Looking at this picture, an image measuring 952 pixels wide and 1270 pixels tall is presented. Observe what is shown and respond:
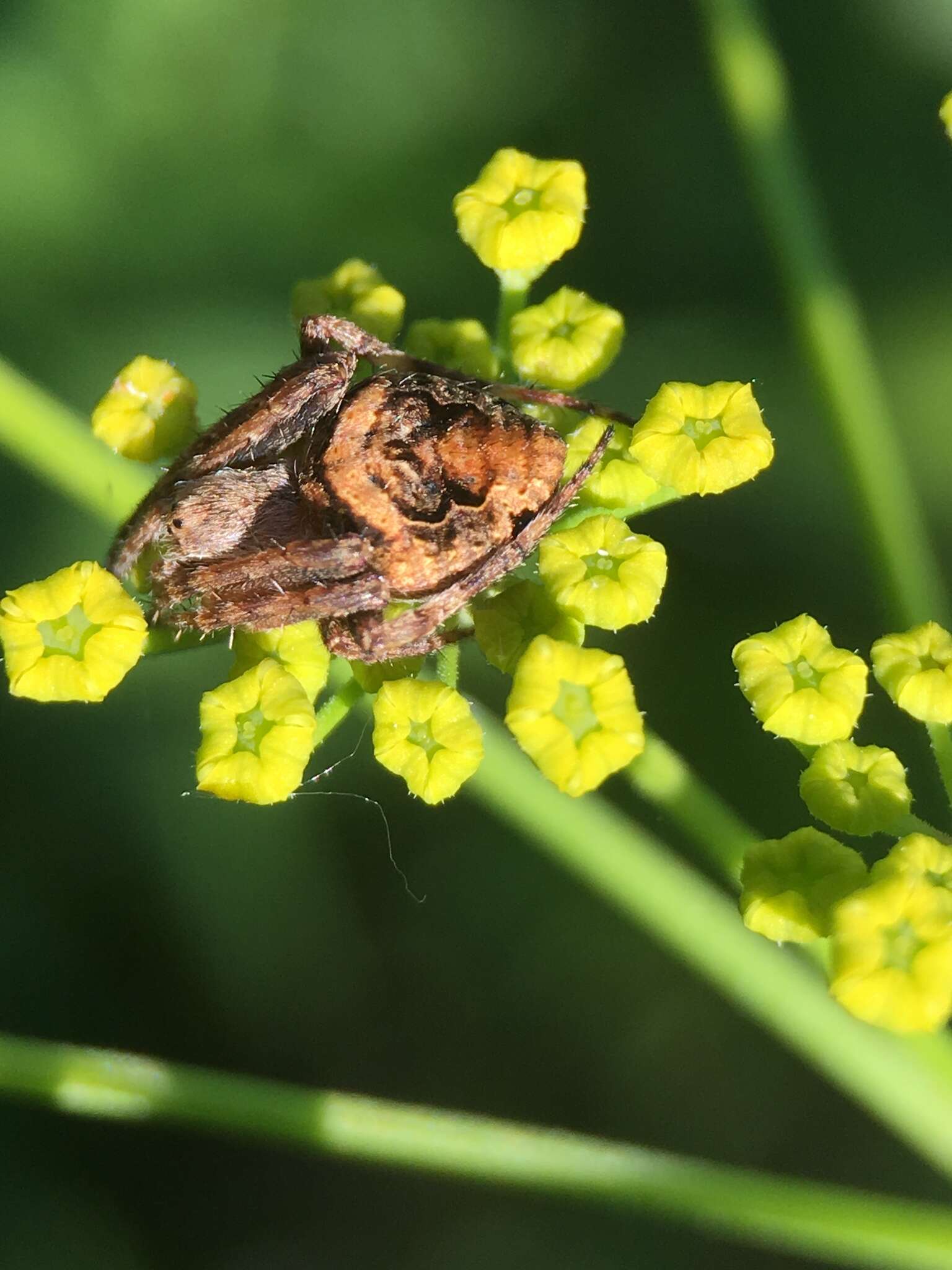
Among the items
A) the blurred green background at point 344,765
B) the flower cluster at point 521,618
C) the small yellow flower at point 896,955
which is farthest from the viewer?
the blurred green background at point 344,765

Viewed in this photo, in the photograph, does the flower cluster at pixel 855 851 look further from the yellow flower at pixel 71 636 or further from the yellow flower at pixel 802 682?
the yellow flower at pixel 71 636

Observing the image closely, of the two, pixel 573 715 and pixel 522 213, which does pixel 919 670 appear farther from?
pixel 522 213

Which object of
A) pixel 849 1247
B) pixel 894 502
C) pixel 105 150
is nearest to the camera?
pixel 849 1247

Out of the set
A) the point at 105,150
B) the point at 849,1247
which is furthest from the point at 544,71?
the point at 849,1247

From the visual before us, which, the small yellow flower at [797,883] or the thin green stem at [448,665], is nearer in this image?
the small yellow flower at [797,883]

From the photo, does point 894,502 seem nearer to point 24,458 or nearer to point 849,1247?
point 849,1247

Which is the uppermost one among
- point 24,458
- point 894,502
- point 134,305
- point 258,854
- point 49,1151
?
point 134,305

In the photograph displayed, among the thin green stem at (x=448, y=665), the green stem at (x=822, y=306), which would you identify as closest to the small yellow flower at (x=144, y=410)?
the thin green stem at (x=448, y=665)
